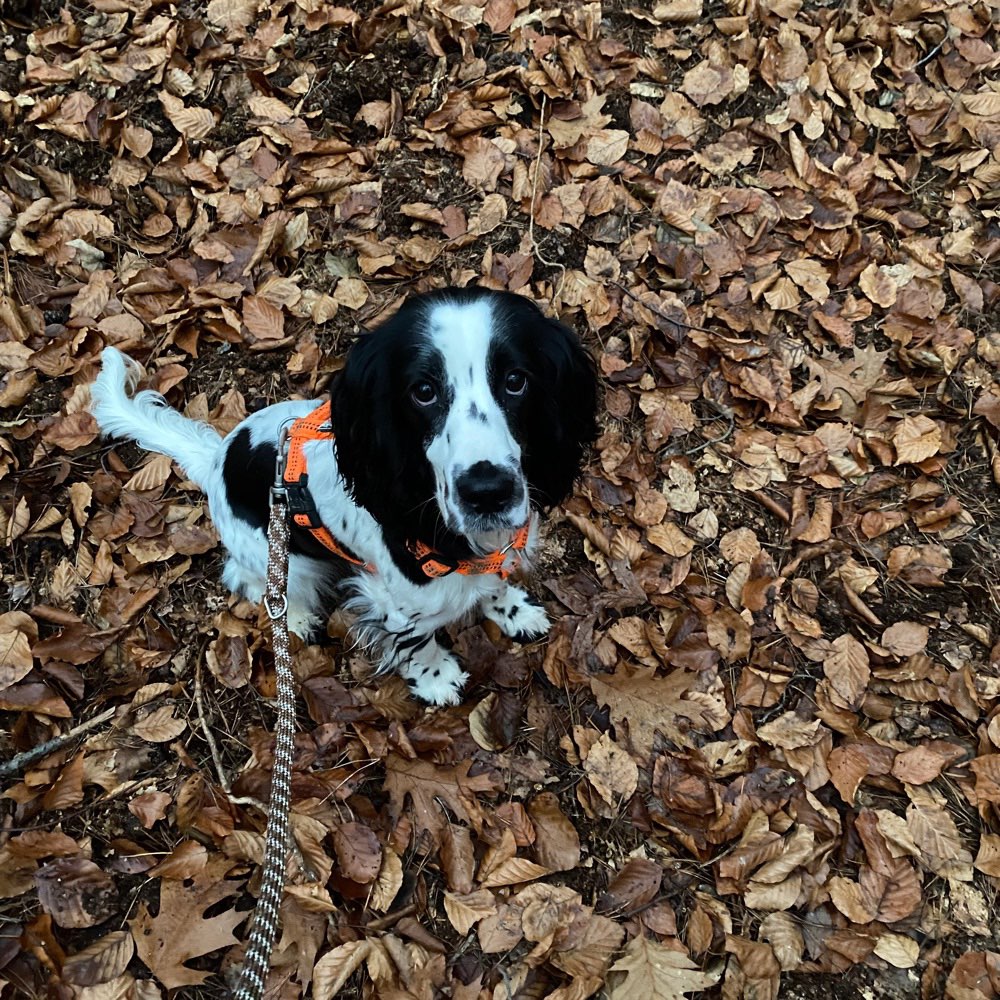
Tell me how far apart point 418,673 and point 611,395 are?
179 cm

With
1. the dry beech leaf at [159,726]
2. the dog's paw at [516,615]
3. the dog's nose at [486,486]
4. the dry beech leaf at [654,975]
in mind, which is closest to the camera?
the dog's nose at [486,486]

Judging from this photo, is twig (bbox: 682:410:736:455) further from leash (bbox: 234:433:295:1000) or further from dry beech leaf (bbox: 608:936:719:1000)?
dry beech leaf (bbox: 608:936:719:1000)

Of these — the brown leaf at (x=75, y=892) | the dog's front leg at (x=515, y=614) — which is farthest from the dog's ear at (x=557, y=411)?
the brown leaf at (x=75, y=892)

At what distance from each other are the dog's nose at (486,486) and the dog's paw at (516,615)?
130 centimetres

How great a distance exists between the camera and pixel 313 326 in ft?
13.8

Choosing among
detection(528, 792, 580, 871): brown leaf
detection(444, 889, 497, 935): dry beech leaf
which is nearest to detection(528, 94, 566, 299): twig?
detection(528, 792, 580, 871): brown leaf

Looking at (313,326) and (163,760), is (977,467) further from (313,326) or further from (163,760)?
(163,760)

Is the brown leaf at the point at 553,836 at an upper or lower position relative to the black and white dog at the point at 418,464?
lower

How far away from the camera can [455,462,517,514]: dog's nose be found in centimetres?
223

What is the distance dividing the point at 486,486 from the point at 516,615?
1.43m

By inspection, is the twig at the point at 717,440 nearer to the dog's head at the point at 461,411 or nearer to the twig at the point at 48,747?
the dog's head at the point at 461,411

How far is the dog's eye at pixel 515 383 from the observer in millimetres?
2490

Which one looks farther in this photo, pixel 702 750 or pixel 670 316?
pixel 670 316

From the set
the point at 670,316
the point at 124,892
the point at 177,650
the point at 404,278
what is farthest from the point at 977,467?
the point at 124,892
